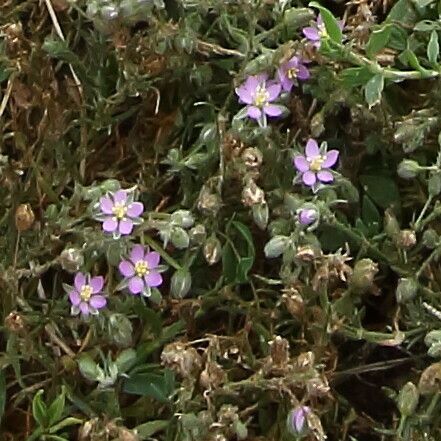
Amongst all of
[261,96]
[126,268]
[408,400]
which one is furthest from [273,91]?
[408,400]

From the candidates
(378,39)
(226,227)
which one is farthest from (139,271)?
(378,39)

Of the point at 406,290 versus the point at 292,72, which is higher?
the point at 292,72

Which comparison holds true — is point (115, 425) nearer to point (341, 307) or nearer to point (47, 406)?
point (47, 406)

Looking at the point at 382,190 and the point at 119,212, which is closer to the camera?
the point at 119,212

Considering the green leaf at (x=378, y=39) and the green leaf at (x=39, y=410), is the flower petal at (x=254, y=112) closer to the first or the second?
the green leaf at (x=378, y=39)

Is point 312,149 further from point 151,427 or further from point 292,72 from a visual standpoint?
point 151,427

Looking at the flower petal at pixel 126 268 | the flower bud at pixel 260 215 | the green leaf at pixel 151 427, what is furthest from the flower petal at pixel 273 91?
the green leaf at pixel 151 427

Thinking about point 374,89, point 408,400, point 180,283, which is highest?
point 374,89

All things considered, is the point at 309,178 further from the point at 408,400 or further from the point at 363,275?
the point at 408,400
